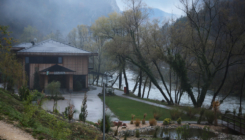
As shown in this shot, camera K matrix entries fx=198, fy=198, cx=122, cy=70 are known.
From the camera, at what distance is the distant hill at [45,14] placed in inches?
4209

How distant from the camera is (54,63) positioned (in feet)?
91.7

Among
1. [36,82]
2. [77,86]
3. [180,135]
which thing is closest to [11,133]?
[180,135]

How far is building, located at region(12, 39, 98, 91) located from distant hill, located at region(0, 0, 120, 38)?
2875 inches

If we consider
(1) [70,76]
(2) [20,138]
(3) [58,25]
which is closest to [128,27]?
(1) [70,76]

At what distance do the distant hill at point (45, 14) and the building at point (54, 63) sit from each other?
73.0 meters

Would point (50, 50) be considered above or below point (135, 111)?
above

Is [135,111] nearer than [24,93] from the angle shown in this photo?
No

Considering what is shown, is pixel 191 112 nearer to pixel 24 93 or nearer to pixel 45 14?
pixel 24 93

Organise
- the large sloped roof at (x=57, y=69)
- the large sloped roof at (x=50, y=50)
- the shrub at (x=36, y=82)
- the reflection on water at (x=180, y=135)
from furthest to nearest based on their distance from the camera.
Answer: the large sloped roof at (x=57, y=69) < the large sloped roof at (x=50, y=50) < the shrub at (x=36, y=82) < the reflection on water at (x=180, y=135)

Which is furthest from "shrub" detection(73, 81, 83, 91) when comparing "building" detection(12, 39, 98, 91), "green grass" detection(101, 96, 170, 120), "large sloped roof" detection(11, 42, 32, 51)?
"large sloped roof" detection(11, 42, 32, 51)

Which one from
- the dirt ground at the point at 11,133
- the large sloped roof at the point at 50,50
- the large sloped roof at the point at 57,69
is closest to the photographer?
the dirt ground at the point at 11,133

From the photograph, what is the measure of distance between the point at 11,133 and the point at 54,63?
23629 mm

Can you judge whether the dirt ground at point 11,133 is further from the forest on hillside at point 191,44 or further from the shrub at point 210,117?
the forest on hillside at point 191,44

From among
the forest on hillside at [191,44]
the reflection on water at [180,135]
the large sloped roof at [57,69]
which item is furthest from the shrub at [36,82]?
the reflection on water at [180,135]
